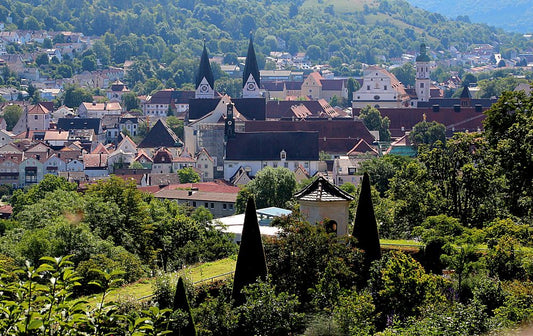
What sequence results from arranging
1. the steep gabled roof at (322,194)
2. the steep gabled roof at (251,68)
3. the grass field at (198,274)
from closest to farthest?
the grass field at (198,274), the steep gabled roof at (322,194), the steep gabled roof at (251,68)

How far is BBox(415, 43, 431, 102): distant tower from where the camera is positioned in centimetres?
14450

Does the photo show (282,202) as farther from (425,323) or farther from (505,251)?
(425,323)

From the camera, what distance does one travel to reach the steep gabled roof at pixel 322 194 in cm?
2447

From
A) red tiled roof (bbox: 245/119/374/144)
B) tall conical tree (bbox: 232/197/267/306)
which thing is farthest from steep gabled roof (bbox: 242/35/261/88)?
tall conical tree (bbox: 232/197/267/306)

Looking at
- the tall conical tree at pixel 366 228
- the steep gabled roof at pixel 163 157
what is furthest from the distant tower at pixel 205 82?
the tall conical tree at pixel 366 228

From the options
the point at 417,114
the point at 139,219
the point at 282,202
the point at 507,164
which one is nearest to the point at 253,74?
the point at 417,114

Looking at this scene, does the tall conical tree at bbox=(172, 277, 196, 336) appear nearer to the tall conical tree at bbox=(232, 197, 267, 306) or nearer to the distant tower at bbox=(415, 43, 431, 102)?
the tall conical tree at bbox=(232, 197, 267, 306)

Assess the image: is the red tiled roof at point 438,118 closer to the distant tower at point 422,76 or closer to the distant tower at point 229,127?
the distant tower at point 229,127

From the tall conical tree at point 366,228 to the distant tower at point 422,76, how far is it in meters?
123

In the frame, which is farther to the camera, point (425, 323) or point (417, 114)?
point (417, 114)

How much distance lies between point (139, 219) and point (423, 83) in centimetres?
11405

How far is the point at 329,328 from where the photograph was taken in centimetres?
1870

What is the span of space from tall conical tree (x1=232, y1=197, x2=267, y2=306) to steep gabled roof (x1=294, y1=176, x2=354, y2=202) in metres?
4.09

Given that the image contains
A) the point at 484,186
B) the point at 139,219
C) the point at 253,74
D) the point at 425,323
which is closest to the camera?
the point at 425,323
